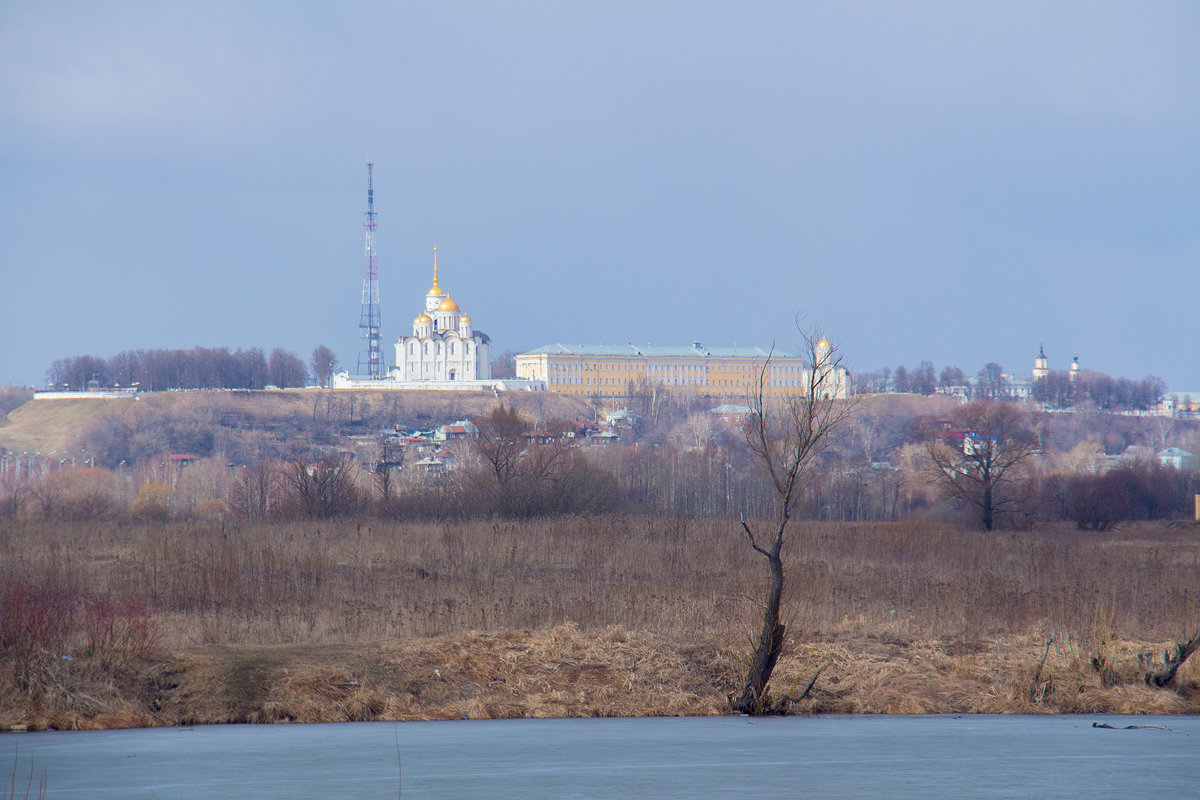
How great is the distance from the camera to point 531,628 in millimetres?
16219

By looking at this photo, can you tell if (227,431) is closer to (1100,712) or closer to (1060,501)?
(1060,501)

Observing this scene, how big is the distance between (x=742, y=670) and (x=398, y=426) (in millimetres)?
113437

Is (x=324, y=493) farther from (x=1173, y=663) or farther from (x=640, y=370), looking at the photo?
(x=640, y=370)

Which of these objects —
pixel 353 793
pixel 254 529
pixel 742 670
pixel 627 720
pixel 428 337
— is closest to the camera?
pixel 353 793

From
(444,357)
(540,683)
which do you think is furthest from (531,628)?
(444,357)

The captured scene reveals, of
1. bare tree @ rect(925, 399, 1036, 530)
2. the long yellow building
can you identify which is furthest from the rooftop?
bare tree @ rect(925, 399, 1036, 530)

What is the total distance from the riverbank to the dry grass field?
0.03 meters

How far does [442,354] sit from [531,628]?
139 metres

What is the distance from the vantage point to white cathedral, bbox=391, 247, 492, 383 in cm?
15362

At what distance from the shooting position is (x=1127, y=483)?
56469 mm

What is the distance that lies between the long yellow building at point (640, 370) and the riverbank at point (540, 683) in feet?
488

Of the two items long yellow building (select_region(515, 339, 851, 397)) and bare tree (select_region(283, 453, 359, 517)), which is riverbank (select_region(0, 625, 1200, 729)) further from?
long yellow building (select_region(515, 339, 851, 397))

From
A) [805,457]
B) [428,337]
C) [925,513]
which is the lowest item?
[925,513]

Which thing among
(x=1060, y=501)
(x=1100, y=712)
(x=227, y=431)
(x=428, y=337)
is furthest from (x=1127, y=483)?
(x=428, y=337)
